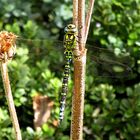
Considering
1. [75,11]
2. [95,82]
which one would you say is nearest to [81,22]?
[75,11]

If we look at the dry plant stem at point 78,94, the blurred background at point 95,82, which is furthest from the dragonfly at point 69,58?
the dry plant stem at point 78,94

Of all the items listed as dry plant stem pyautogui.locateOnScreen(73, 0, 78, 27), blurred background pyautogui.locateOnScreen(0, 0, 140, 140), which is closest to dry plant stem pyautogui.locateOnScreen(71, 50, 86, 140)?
dry plant stem pyautogui.locateOnScreen(73, 0, 78, 27)

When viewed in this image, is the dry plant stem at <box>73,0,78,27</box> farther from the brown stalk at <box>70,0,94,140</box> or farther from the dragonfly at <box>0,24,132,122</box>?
the dragonfly at <box>0,24,132,122</box>

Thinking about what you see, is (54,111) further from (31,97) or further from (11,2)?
(11,2)

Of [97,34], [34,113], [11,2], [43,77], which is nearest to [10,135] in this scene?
[34,113]

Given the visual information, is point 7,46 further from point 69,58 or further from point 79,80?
point 69,58

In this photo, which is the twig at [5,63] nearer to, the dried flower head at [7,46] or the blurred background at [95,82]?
the dried flower head at [7,46]
